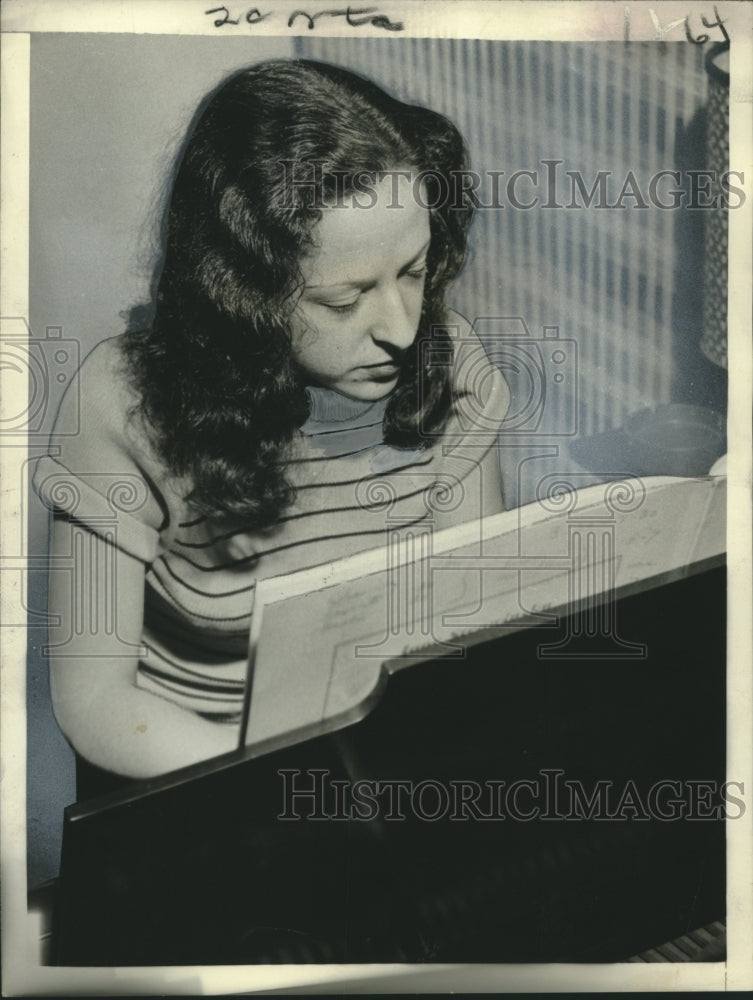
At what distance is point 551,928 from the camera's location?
2.05 metres

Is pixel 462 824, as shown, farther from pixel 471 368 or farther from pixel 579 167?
pixel 579 167

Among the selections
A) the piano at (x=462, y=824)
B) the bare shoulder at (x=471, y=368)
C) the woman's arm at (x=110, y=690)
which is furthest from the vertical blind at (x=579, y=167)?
the woman's arm at (x=110, y=690)

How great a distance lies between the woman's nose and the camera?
2018 millimetres

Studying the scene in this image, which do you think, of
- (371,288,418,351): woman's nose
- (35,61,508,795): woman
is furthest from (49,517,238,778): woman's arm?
(371,288,418,351): woman's nose

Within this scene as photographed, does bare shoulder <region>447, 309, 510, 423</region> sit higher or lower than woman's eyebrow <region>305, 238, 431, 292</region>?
lower

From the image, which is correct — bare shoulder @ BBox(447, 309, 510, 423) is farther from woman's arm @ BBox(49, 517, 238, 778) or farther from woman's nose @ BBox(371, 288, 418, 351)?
woman's arm @ BBox(49, 517, 238, 778)

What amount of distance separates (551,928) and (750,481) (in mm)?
975

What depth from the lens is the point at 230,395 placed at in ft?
6.59

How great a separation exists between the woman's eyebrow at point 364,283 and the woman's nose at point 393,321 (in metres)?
0.04

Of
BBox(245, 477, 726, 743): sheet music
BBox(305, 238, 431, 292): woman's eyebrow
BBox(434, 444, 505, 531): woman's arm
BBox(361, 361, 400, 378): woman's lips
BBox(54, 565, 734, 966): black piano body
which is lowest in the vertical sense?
BBox(54, 565, 734, 966): black piano body

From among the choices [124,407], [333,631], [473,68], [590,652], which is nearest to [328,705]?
[333,631]

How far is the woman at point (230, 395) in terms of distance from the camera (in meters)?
2.00

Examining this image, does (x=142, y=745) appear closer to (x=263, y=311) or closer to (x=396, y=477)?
(x=396, y=477)

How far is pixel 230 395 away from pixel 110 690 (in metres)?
0.62
